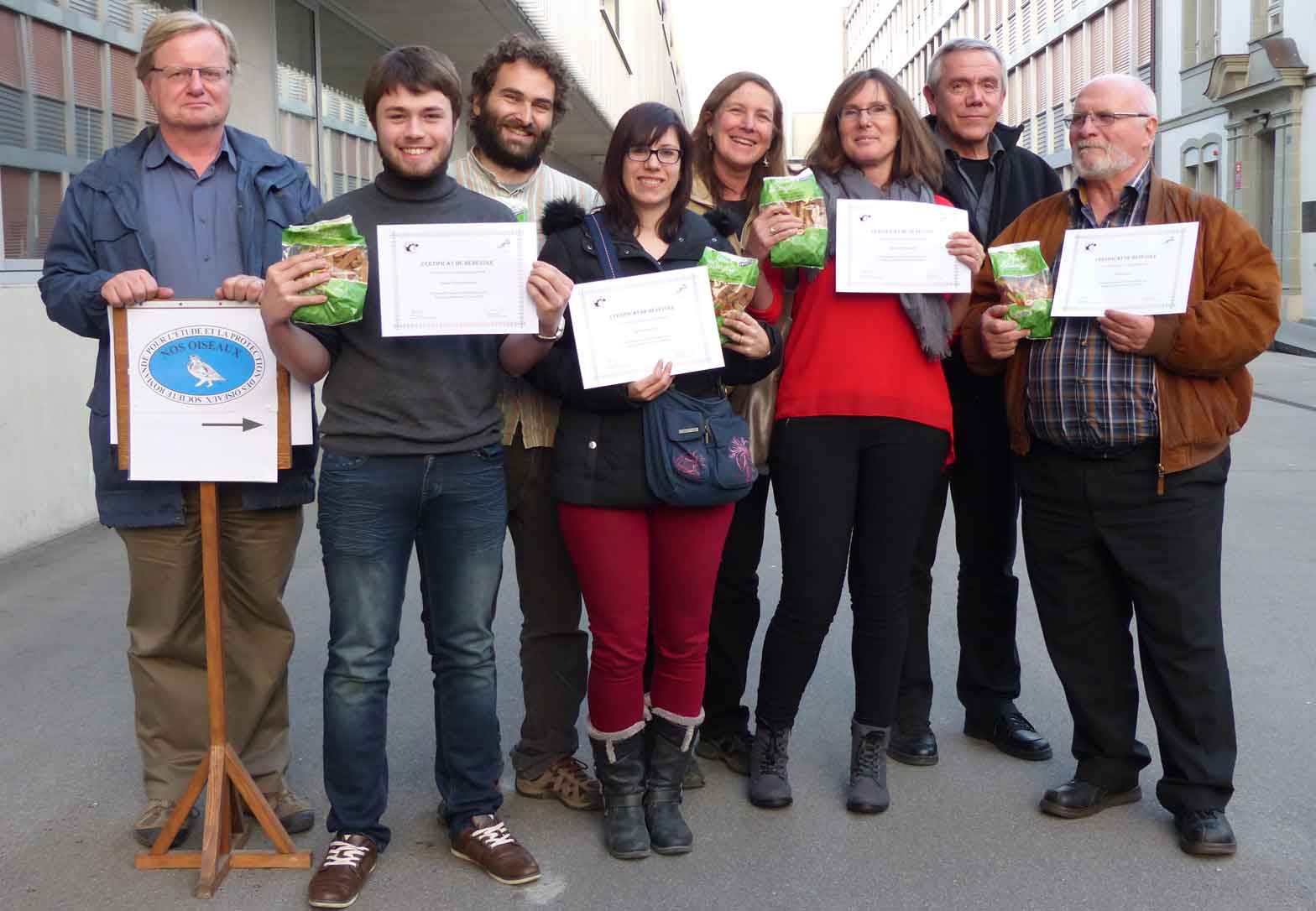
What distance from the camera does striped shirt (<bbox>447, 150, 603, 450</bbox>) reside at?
153 inches

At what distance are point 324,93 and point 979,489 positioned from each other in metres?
9.28

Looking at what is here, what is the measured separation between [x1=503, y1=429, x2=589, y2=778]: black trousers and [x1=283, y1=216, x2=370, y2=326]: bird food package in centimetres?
101

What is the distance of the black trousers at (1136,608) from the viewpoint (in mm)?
3799

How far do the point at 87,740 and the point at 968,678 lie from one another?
2.96 m

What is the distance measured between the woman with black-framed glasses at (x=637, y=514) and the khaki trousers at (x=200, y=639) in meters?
0.86

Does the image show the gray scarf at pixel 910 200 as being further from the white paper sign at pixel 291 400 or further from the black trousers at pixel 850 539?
the white paper sign at pixel 291 400

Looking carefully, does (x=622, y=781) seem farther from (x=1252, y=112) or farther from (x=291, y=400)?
(x=1252, y=112)

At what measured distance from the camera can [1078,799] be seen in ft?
13.0

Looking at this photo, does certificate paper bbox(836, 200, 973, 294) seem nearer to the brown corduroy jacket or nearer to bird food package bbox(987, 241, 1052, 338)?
bird food package bbox(987, 241, 1052, 338)

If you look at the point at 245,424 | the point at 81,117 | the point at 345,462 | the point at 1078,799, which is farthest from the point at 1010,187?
the point at 81,117

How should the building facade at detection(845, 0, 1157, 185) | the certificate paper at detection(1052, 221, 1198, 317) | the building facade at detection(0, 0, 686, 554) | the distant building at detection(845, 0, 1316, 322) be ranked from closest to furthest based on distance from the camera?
the certificate paper at detection(1052, 221, 1198, 317), the building facade at detection(0, 0, 686, 554), the distant building at detection(845, 0, 1316, 322), the building facade at detection(845, 0, 1157, 185)

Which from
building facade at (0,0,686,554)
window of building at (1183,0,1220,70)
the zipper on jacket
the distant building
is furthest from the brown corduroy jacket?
window of building at (1183,0,1220,70)

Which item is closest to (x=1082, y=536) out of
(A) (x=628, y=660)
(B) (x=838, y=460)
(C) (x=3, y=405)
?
(B) (x=838, y=460)

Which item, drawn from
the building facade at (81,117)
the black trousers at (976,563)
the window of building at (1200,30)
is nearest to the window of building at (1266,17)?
the window of building at (1200,30)
